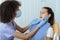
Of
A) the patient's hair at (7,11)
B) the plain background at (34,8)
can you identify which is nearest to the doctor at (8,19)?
the patient's hair at (7,11)

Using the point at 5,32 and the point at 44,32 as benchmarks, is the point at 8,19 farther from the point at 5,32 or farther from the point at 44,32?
the point at 44,32

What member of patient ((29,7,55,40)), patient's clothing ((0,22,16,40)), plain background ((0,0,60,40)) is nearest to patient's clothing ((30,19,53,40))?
patient ((29,7,55,40))

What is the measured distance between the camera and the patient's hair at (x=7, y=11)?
1.79 m

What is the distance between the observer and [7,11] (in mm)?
1785

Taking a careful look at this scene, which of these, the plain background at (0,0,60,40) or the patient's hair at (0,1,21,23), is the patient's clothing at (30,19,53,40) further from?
the plain background at (0,0,60,40)

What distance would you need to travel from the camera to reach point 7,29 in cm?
185

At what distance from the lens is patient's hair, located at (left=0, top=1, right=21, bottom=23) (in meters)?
1.79

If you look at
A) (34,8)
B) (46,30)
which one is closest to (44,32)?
(46,30)

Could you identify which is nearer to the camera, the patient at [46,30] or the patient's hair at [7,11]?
the patient's hair at [7,11]

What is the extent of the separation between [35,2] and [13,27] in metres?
1.02

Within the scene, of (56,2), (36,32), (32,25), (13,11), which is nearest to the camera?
(13,11)

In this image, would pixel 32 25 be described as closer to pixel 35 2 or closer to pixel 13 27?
pixel 13 27

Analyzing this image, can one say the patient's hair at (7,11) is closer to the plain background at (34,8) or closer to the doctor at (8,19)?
the doctor at (8,19)

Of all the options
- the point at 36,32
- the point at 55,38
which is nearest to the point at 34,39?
the point at 36,32
